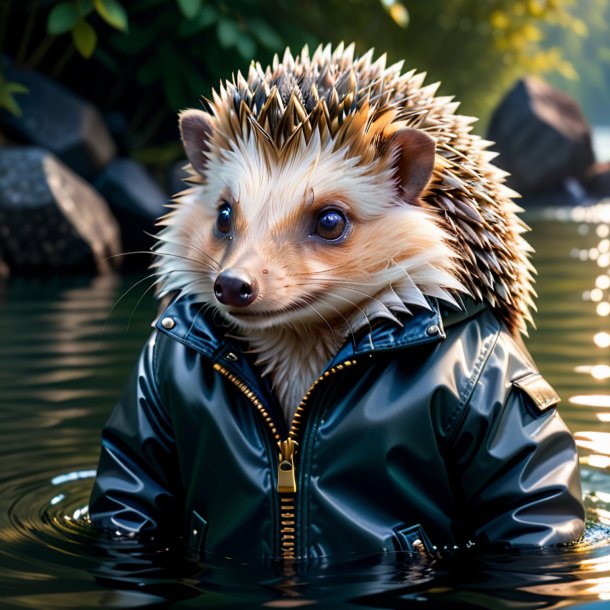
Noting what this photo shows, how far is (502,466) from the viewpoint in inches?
132

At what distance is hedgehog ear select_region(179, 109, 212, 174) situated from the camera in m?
3.61

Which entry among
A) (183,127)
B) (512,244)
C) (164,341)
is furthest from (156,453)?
(512,244)

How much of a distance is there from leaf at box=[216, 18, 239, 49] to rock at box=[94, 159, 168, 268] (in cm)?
243

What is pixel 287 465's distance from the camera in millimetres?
3361

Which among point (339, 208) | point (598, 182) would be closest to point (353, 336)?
point (339, 208)

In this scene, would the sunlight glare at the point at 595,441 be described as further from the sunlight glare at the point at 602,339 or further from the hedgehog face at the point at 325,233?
the sunlight glare at the point at 602,339

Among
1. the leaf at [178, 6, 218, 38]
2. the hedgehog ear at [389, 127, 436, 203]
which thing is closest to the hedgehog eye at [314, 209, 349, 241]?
the hedgehog ear at [389, 127, 436, 203]

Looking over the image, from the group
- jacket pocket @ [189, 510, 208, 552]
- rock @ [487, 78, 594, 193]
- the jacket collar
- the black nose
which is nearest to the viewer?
the black nose

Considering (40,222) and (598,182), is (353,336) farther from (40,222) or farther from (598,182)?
(598,182)

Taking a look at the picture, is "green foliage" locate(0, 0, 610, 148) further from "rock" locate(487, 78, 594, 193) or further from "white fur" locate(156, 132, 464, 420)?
"white fur" locate(156, 132, 464, 420)

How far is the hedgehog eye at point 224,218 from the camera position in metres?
3.39

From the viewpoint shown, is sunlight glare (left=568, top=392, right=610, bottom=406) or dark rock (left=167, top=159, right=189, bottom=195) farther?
dark rock (left=167, top=159, right=189, bottom=195)

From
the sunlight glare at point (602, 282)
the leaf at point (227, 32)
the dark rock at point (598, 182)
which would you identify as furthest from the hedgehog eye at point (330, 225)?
the dark rock at point (598, 182)

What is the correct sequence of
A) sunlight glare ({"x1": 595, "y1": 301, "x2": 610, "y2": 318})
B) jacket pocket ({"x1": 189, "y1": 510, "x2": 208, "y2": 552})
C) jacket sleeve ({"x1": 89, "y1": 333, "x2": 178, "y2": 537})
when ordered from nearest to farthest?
jacket pocket ({"x1": 189, "y1": 510, "x2": 208, "y2": 552})
jacket sleeve ({"x1": 89, "y1": 333, "x2": 178, "y2": 537})
sunlight glare ({"x1": 595, "y1": 301, "x2": 610, "y2": 318})
